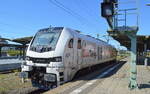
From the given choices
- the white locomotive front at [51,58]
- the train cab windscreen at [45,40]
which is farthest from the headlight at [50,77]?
the train cab windscreen at [45,40]

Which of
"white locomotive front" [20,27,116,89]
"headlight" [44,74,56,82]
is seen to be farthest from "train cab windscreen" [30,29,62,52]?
"headlight" [44,74,56,82]

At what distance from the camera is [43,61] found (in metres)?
12.2

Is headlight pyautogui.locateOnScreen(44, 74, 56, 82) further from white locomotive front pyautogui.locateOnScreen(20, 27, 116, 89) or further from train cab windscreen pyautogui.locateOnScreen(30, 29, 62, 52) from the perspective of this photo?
train cab windscreen pyautogui.locateOnScreen(30, 29, 62, 52)

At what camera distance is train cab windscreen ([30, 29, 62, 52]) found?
12375mm

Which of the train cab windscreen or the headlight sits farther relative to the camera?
the train cab windscreen

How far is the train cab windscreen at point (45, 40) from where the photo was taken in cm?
1238

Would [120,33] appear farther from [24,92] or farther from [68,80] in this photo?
[24,92]

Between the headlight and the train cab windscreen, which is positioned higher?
the train cab windscreen

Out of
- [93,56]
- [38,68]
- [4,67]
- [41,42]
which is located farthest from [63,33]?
[4,67]

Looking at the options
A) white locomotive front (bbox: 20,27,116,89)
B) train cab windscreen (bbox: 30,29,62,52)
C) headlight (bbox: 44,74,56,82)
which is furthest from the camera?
train cab windscreen (bbox: 30,29,62,52)

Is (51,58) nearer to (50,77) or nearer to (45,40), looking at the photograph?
(50,77)

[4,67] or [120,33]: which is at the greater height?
[120,33]

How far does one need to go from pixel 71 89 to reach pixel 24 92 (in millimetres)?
3015

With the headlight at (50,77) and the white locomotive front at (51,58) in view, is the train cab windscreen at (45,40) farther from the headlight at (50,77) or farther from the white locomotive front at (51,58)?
the headlight at (50,77)
